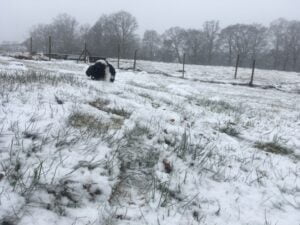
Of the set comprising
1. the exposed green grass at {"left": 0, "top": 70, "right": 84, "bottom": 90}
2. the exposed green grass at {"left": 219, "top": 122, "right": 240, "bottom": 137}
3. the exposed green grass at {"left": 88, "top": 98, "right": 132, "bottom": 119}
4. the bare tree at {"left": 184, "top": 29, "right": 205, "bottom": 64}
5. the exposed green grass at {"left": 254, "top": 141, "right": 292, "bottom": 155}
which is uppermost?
the bare tree at {"left": 184, "top": 29, "right": 205, "bottom": 64}

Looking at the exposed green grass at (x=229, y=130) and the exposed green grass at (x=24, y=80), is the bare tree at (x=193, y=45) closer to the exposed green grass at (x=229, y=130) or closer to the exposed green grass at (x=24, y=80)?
the exposed green grass at (x=24, y=80)

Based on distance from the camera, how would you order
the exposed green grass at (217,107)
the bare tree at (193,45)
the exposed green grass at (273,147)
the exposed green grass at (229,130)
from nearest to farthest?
the exposed green grass at (273,147)
the exposed green grass at (229,130)
the exposed green grass at (217,107)
the bare tree at (193,45)

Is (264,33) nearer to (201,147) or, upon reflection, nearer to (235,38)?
(235,38)

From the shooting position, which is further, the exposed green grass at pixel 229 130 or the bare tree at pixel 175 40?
the bare tree at pixel 175 40

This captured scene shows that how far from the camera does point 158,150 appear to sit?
10.1 feet

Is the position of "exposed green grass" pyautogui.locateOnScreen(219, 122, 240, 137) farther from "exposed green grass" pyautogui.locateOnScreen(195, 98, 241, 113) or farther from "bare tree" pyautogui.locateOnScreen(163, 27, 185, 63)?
"bare tree" pyautogui.locateOnScreen(163, 27, 185, 63)

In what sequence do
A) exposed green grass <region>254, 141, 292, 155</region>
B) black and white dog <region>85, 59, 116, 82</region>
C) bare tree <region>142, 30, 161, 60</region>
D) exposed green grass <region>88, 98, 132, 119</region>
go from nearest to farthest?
1. exposed green grass <region>254, 141, 292, 155</region>
2. exposed green grass <region>88, 98, 132, 119</region>
3. black and white dog <region>85, 59, 116, 82</region>
4. bare tree <region>142, 30, 161, 60</region>

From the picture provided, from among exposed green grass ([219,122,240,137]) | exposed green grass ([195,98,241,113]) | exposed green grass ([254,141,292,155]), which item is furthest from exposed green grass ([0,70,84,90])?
exposed green grass ([254,141,292,155])

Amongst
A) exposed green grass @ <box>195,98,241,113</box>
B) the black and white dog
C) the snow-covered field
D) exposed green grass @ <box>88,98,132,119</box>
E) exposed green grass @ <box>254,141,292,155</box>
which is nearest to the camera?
the snow-covered field

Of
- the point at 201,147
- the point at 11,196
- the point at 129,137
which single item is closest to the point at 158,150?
the point at 129,137

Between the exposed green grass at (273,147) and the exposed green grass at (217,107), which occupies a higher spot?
the exposed green grass at (217,107)

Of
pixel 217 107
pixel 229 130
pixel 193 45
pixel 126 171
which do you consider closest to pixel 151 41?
pixel 193 45

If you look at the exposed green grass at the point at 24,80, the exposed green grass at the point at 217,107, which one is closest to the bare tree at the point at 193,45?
the exposed green grass at the point at 217,107

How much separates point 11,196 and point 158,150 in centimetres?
161
